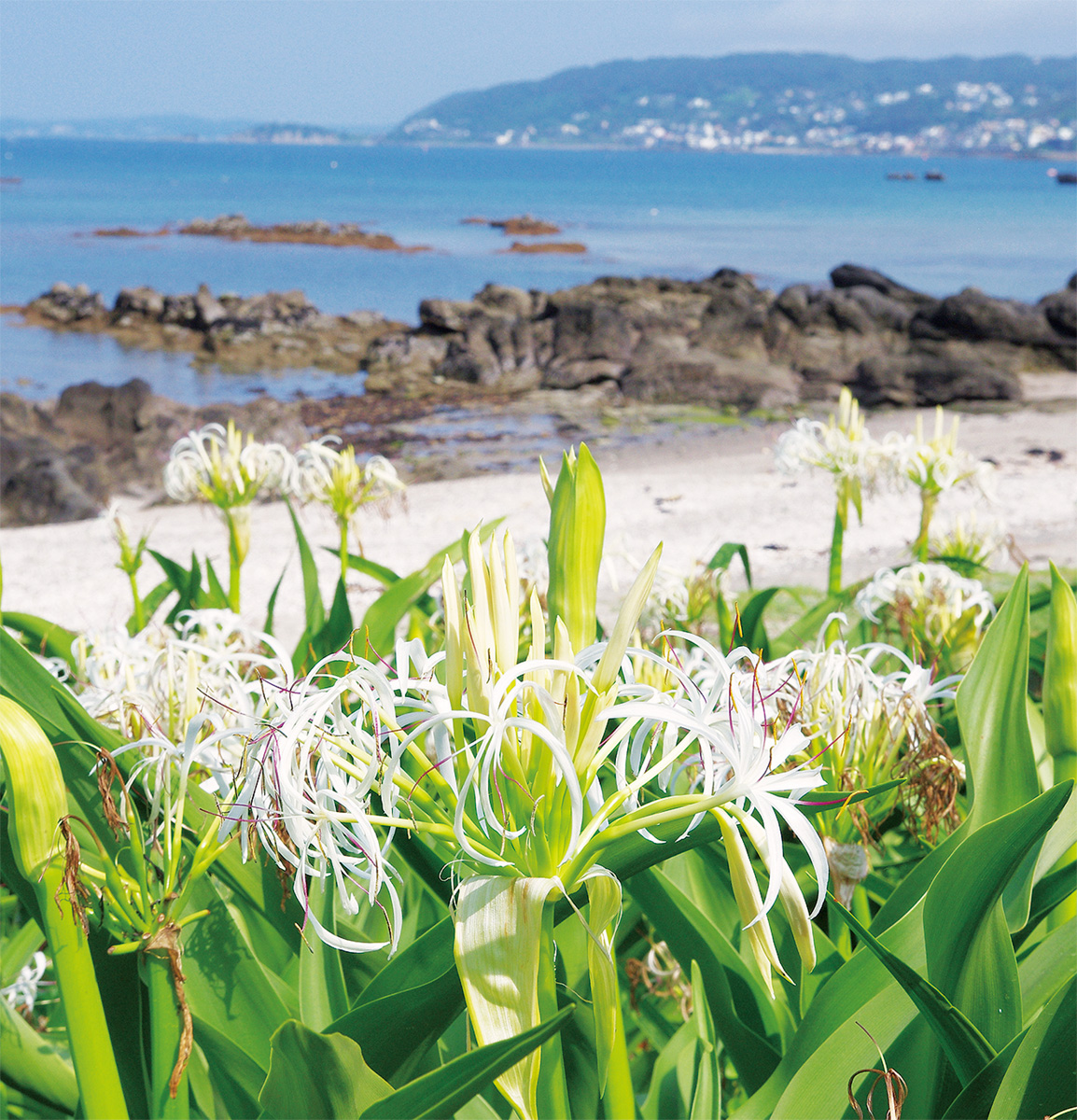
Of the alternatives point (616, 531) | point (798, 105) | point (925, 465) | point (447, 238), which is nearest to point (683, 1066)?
point (925, 465)

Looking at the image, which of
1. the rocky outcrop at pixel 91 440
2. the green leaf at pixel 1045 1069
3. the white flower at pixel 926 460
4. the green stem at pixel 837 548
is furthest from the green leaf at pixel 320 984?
the rocky outcrop at pixel 91 440

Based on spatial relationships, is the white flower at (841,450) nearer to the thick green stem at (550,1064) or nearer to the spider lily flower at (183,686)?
the spider lily flower at (183,686)

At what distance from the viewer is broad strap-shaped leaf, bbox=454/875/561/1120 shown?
837 mm

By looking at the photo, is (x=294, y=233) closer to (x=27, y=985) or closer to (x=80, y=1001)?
(x=27, y=985)

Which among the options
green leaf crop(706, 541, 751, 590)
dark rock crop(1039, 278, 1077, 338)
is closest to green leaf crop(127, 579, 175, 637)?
green leaf crop(706, 541, 751, 590)

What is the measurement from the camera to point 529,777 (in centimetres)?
92

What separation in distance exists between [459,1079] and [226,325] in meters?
27.5

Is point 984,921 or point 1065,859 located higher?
point 984,921

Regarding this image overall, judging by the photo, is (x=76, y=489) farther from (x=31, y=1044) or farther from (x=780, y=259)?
(x=780, y=259)

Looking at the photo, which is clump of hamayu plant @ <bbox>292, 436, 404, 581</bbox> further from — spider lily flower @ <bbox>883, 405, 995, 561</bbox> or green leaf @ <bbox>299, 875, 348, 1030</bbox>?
green leaf @ <bbox>299, 875, 348, 1030</bbox>

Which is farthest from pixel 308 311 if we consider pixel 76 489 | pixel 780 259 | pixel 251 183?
pixel 251 183

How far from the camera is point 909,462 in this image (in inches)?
117

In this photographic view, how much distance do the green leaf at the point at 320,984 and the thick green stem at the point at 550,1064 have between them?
30 centimetres

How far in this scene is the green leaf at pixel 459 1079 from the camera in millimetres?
785
